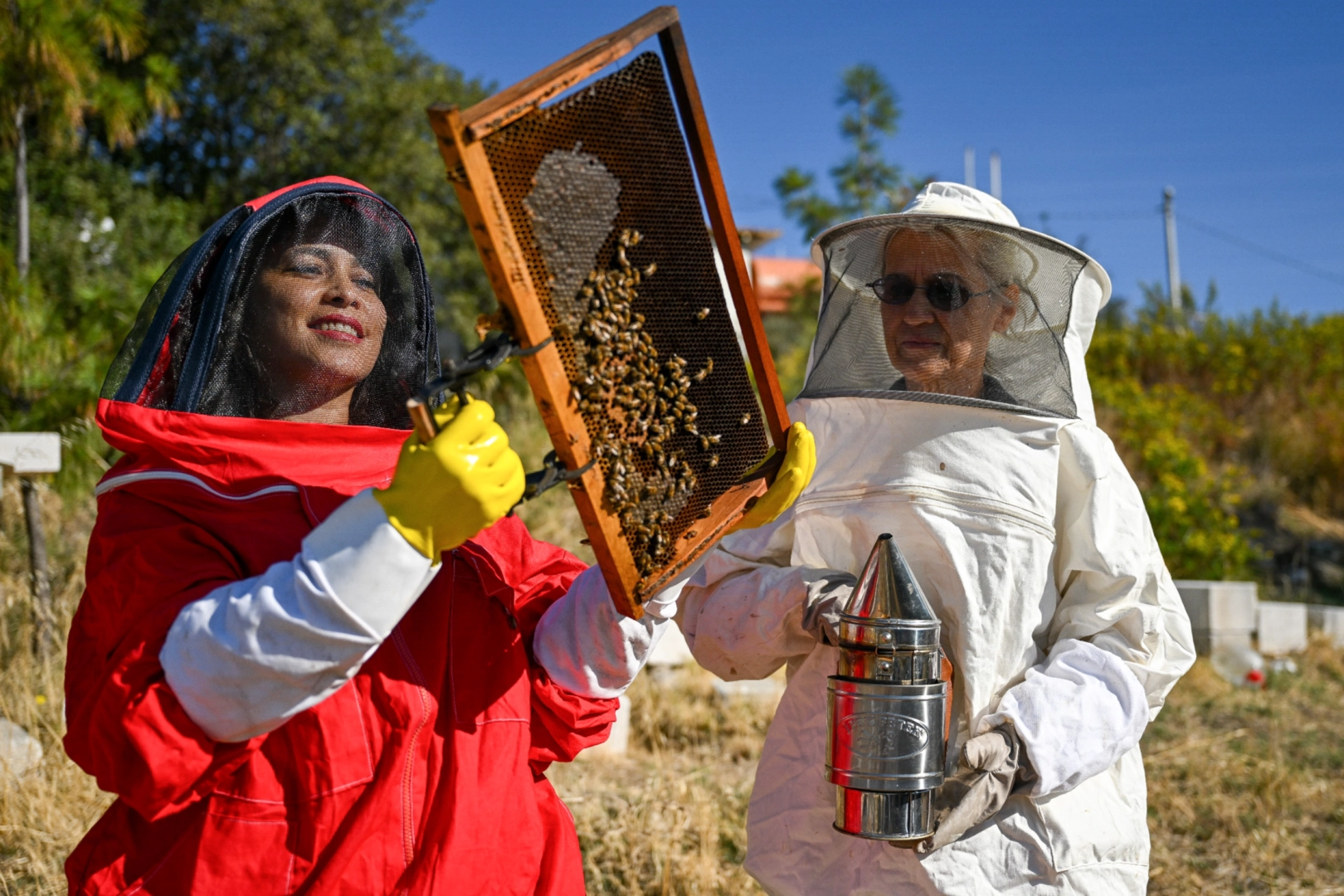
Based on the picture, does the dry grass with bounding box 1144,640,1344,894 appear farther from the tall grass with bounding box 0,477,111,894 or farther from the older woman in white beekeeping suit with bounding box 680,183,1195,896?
the tall grass with bounding box 0,477,111,894

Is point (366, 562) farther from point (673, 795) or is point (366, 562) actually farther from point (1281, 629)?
point (1281, 629)

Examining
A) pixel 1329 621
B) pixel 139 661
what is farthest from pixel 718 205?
pixel 1329 621

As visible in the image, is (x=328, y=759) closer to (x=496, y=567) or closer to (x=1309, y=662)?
(x=496, y=567)

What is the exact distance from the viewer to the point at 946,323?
8.40ft

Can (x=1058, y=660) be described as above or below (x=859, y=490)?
below

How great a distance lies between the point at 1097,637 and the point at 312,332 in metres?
1.92

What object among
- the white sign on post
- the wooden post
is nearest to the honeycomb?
the wooden post

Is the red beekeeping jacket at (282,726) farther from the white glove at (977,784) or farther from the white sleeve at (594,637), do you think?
the white glove at (977,784)

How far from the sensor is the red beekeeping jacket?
165 cm

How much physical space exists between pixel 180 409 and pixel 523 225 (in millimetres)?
821

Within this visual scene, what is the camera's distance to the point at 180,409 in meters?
1.98

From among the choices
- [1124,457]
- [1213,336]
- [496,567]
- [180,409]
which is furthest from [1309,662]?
[180,409]

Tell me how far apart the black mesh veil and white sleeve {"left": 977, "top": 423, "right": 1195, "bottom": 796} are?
5.36ft

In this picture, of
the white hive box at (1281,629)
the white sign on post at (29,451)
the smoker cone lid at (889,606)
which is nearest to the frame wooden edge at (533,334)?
the smoker cone lid at (889,606)
